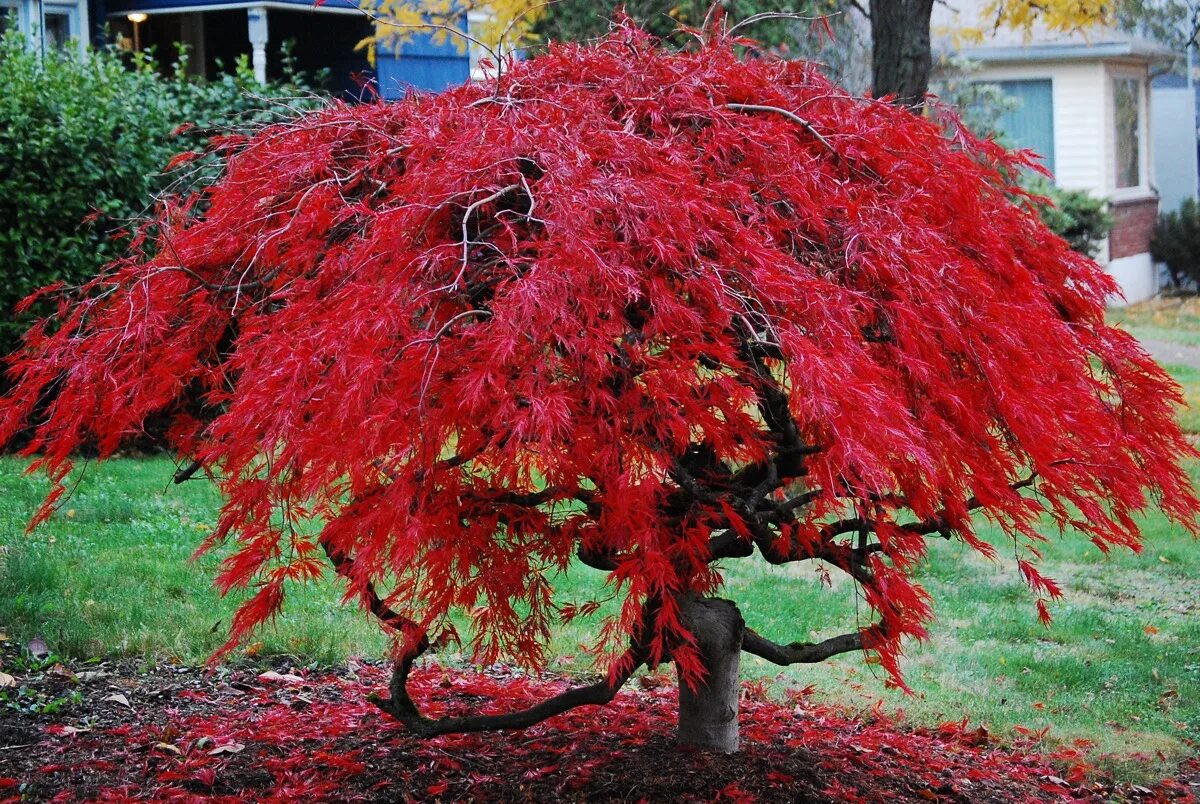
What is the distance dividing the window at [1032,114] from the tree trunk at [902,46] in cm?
1439

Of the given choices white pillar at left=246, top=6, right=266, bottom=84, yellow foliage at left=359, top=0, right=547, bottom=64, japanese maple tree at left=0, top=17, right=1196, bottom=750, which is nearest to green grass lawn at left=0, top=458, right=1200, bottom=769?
japanese maple tree at left=0, top=17, right=1196, bottom=750

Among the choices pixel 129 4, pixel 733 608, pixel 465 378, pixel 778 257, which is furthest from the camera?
pixel 129 4

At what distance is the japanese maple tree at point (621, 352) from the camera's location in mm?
2754

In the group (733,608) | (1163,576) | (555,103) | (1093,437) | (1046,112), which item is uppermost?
(1046,112)

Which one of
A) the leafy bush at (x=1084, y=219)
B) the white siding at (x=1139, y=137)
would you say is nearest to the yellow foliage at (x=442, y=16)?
the leafy bush at (x=1084, y=219)

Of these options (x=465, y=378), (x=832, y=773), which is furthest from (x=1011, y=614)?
(x=465, y=378)

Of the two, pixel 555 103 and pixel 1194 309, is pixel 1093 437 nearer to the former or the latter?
pixel 555 103

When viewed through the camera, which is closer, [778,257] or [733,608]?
[778,257]

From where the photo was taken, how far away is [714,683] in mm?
4301

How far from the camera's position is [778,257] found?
3.09 meters

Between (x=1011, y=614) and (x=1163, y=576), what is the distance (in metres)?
1.44

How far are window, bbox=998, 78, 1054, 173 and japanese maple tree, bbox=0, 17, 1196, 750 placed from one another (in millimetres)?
17660

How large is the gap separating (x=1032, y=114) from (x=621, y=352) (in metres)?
19.7

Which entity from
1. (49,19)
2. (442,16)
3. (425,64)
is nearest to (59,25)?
(49,19)
